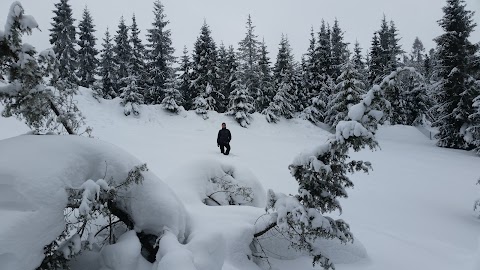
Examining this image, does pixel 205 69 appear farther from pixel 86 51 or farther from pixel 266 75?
pixel 86 51

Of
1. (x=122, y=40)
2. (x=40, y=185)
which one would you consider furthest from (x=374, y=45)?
(x=40, y=185)

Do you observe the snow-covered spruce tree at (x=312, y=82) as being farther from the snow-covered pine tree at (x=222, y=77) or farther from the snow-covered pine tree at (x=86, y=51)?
the snow-covered pine tree at (x=86, y=51)

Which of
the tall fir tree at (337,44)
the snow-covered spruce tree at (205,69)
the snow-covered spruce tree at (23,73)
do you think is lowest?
the snow-covered spruce tree at (23,73)

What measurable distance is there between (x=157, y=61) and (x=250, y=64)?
13.3 meters

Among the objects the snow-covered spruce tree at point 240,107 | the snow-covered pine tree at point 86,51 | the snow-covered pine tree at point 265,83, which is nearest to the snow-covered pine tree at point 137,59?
the snow-covered pine tree at point 86,51

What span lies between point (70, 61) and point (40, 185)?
3127 cm

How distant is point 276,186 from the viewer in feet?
36.6

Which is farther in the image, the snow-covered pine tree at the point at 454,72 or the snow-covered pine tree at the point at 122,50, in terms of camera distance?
the snow-covered pine tree at the point at 122,50

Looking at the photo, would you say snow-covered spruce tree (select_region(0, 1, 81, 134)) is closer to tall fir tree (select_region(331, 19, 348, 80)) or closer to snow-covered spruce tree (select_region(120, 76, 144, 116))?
snow-covered spruce tree (select_region(120, 76, 144, 116))

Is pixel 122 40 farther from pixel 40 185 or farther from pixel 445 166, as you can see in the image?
pixel 40 185

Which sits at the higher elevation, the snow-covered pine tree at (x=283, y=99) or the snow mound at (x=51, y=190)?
the snow-covered pine tree at (x=283, y=99)

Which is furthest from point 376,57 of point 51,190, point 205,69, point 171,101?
point 51,190

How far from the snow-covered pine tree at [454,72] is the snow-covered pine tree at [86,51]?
33009 mm

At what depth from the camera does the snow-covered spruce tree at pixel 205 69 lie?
31.6 m
